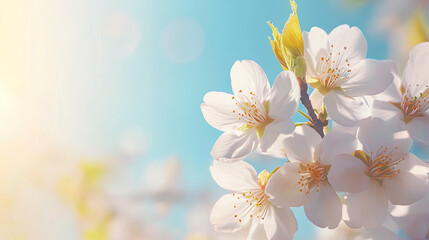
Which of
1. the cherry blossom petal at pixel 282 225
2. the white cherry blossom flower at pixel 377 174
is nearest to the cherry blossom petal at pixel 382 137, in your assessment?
the white cherry blossom flower at pixel 377 174

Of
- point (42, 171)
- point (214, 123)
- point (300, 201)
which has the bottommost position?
point (300, 201)

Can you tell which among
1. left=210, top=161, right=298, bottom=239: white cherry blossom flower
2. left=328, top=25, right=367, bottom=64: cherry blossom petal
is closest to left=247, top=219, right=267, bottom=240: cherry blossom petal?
left=210, top=161, right=298, bottom=239: white cherry blossom flower

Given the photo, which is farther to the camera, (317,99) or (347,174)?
(317,99)

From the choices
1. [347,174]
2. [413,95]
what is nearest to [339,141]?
[347,174]

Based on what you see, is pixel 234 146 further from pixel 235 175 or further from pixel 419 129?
pixel 419 129

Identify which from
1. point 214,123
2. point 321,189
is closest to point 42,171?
point 214,123

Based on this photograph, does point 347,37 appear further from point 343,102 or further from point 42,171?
point 42,171
